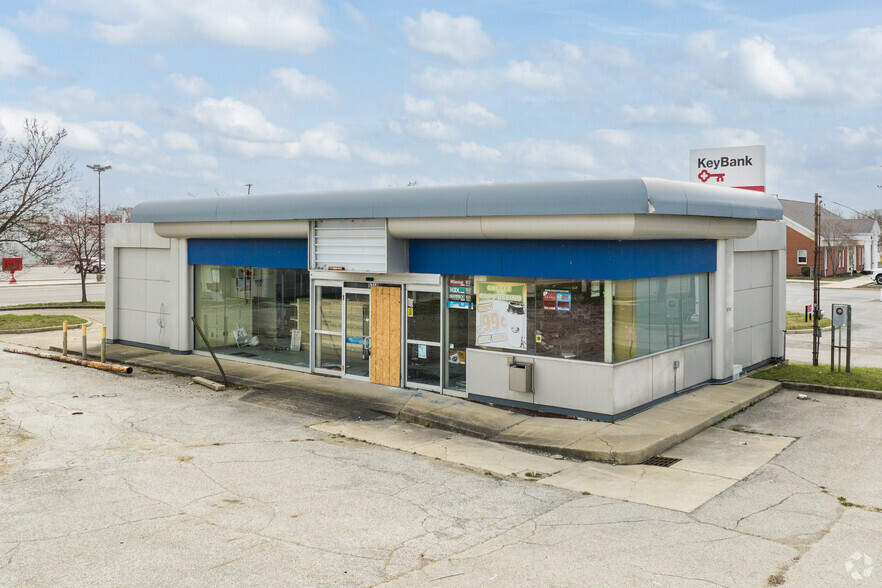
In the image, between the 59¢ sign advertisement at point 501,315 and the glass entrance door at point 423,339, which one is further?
the glass entrance door at point 423,339

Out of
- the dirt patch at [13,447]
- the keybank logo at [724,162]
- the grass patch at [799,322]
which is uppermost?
the keybank logo at [724,162]

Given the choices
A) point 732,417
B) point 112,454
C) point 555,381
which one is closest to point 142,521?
point 112,454

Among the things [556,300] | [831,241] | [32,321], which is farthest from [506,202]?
[831,241]

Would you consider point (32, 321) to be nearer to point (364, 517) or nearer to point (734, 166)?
point (364, 517)

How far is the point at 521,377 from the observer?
13203mm

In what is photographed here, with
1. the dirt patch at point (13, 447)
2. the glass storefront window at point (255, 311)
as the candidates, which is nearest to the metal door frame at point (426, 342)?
the glass storefront window at point (255, 311)

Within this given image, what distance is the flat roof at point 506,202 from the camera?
11.9 m

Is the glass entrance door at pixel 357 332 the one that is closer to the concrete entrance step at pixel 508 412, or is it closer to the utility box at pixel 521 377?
the concrete entrance step at pixel 508 412

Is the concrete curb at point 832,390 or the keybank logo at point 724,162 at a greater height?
the keybank logo at point 724,162

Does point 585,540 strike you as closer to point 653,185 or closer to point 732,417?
point 653,185

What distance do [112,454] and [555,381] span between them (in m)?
7.33

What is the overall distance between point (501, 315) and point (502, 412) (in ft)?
5.99

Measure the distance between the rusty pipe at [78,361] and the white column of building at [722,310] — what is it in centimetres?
1329

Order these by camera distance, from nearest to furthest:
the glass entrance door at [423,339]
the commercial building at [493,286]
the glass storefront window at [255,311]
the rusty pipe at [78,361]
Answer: the commercial building at [493,286] → the glass entrance door at [423,339] → the rusty pipe at [78,361] → the glass storefront window at [255,311]
